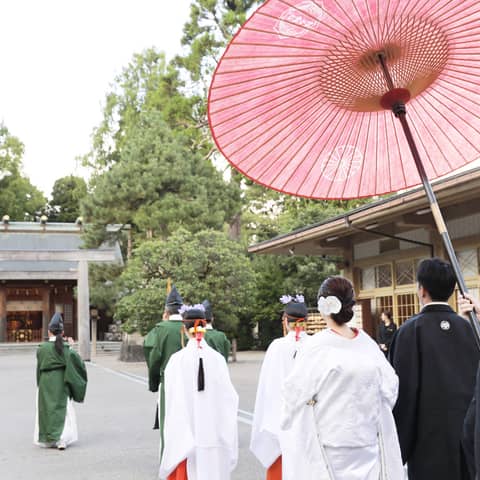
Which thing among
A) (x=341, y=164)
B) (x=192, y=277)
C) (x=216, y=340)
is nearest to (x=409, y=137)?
(x=341, y=164)

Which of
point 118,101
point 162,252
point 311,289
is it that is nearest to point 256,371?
point 162,252

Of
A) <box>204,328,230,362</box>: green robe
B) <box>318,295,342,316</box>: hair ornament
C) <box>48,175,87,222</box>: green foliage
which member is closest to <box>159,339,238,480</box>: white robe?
<box>204,328,230,362</box>: green robe

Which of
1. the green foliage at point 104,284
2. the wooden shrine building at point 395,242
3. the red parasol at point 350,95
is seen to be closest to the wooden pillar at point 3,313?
the green foliage at point 104,284

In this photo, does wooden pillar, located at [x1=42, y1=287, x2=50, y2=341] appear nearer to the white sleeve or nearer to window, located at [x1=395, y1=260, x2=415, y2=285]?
window, located at [x1=395, y1=260, x2=415, y2=285]

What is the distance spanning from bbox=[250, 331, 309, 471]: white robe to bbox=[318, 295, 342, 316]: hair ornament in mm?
2332

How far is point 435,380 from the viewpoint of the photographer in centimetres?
375

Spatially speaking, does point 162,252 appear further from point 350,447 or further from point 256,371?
point 350,447

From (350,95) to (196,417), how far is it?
10.1 feet

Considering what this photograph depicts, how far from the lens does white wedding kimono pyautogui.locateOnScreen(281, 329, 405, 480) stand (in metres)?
3.54

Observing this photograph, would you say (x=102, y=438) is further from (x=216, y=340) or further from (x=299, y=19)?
(x=299, y=19)

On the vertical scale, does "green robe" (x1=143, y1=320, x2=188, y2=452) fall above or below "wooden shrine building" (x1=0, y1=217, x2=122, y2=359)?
below

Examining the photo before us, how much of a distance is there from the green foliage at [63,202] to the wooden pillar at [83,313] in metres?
25.0

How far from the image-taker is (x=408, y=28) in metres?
3.37

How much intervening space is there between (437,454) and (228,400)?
242cm
